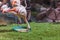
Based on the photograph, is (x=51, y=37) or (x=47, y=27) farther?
(x=47, y=27)

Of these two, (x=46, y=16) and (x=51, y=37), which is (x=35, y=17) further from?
(x=51, y=37)

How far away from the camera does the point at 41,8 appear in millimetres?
7402

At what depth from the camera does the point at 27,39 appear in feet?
15.8

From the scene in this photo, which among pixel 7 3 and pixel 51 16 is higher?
pixel 7 3

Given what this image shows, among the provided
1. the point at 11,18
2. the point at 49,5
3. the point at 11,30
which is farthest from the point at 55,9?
the point at 11,30

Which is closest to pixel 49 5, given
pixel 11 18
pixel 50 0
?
pixel 50 0

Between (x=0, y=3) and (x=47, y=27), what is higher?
(x=0, y=3)

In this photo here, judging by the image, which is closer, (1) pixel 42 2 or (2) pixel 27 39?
(2) pixel 27 39

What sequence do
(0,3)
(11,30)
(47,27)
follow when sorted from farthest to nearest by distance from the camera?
1. (0,3)
2. (47,27)
3. (11,30)

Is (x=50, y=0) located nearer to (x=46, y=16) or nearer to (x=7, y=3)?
(x=46, y=16)

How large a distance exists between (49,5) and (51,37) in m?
2.52

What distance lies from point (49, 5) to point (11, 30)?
2.22m

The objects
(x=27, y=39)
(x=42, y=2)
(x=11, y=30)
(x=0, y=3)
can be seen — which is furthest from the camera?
(x=42, y=2)

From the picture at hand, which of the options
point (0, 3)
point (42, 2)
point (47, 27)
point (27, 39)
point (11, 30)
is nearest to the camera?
point (27, 39)
